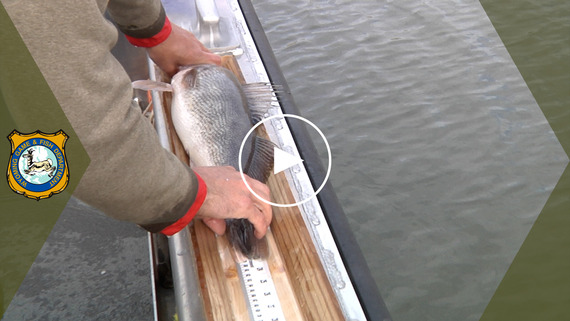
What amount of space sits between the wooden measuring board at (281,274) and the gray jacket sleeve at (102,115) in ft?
0.87

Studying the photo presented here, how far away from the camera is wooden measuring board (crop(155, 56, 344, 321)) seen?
1637mm

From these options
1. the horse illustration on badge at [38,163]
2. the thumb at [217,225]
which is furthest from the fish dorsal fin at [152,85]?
the horse illustration on badge at [38,163]

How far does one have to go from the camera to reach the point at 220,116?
2.24 metres

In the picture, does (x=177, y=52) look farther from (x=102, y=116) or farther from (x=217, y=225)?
(x=102, y=116)

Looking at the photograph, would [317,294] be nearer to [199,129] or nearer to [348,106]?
[199,129]

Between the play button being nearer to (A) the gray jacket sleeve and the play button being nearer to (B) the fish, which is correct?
(B) the fish

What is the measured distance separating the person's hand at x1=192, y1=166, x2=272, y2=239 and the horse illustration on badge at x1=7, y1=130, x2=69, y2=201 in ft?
1.48

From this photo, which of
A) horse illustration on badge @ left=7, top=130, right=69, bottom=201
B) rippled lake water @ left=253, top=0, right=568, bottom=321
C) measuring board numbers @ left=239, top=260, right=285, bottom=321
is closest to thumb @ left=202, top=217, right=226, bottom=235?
measuring board numbers @ left=239, top=260, right=285, bottom=321

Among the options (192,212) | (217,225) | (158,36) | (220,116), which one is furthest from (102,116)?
(158,36)

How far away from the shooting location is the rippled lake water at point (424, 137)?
3.13m

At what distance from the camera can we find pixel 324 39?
4949mm

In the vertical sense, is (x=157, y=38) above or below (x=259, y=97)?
above

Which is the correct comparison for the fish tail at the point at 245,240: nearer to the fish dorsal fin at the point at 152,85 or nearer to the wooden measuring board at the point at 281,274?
the wooden measuring board at the point at 281,274

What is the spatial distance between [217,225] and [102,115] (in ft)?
2.22
